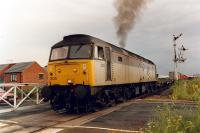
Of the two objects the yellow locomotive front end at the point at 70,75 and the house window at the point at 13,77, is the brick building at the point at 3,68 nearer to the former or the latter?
the house window at the point at 13,77

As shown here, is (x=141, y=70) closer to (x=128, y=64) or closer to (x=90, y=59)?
(x=128, y=64)

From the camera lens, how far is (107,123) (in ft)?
39.1

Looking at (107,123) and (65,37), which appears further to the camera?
(65,37)

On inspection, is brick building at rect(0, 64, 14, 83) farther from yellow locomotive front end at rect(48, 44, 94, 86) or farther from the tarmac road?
the tarmac road

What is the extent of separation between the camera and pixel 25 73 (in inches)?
2299

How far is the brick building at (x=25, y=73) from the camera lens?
191 ft

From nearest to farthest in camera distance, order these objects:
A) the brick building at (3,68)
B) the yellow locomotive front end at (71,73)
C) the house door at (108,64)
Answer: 1. the yellow locomotive front end at (71,73)
2. the house door at (108,64)
3. the brick building at (3,68)

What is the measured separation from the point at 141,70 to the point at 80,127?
18077mm

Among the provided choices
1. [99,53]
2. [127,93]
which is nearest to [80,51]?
[99,53]

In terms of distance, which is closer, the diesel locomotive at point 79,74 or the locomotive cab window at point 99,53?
the diesel locomotive at point 79,74

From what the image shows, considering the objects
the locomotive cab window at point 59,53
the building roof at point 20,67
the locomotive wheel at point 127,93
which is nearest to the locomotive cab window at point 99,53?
the locomotive cab window at point 59,53

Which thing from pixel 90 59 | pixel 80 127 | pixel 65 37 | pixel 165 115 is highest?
pixel 65 37

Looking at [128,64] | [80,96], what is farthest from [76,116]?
[128,64]

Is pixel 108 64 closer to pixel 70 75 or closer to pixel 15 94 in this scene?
pixel 70 75
